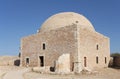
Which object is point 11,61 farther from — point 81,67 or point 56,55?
point 81,67

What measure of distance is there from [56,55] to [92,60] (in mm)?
4328

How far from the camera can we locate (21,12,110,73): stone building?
72.3ft

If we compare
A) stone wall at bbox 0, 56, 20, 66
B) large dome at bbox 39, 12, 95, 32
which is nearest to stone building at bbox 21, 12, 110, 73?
large dome at bbox 39, 12, 95, 32

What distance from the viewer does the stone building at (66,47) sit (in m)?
22.0

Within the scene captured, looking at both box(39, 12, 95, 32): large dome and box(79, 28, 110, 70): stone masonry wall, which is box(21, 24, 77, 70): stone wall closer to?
box(79, 28, 110, 70): stone masonry wall

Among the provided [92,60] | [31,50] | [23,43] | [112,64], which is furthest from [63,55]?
[112,64]

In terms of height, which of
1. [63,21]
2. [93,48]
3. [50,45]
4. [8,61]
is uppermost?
[63,21]

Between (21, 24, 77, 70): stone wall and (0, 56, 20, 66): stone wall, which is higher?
(21, 24, 77, 70): stone wall

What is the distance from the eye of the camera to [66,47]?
22969mm

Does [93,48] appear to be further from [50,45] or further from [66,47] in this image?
[50,45]

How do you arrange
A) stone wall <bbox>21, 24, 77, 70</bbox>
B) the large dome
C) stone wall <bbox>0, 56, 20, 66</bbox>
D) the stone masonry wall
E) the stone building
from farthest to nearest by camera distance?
stone wall <bbox>0, 56, 20, 66</bbox> < the large dome < the stone masonry wall < stone wall <bbox>21, 24, 77, 70</bbox> < the stone building

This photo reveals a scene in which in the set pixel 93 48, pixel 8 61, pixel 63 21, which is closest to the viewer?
pixel 93 48

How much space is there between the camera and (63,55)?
2183 cm

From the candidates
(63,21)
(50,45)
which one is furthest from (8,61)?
(63,21)
